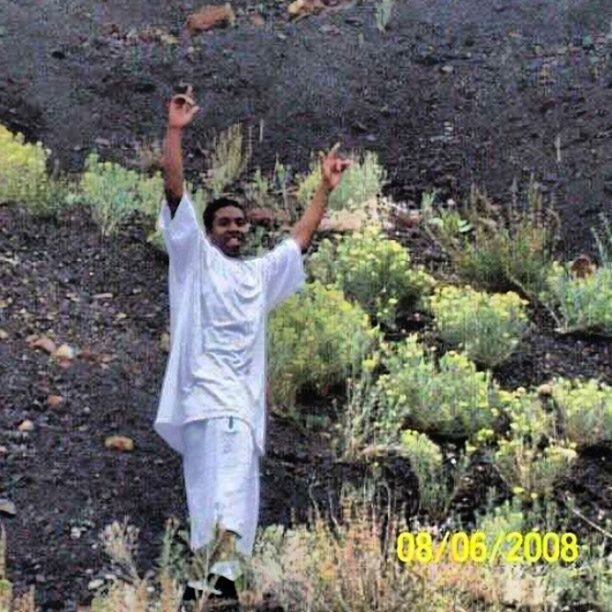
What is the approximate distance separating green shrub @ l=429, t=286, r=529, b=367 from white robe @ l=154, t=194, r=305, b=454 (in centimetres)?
269

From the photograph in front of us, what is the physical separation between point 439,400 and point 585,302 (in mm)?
1805

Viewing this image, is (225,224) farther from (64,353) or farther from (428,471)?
(64,353)

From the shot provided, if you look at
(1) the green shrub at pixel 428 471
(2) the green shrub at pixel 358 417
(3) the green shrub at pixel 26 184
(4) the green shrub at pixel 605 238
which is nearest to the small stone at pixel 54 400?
(2) the green shrub at pixel 358 417

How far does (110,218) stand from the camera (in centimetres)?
976

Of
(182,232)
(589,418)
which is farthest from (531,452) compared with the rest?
(182,232)

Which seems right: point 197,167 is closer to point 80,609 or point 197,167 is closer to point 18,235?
point 18,235

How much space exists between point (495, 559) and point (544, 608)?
0.87 feet

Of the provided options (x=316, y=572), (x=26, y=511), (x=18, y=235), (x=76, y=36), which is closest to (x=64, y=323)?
(x=18, y=235)

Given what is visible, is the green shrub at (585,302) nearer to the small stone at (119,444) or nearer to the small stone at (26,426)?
the small stone at (119,444)

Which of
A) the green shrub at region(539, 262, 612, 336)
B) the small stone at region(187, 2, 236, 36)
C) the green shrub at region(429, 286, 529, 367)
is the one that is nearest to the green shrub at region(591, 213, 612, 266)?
the green shrub at region(539, 262, 612, 336)

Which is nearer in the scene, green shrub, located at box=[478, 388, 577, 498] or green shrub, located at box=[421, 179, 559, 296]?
green shrub, located at box=[478, 388, 577, 498]

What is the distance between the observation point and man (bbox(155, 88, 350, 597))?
17.2 feet

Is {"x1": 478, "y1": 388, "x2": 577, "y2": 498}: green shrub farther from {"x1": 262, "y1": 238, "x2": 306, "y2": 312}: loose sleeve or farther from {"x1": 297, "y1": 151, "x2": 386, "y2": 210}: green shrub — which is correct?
{"x1": 297, "y1": 151, "x2": 386, "y2": 210}: green shrub

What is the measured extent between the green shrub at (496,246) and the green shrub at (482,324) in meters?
0.90
